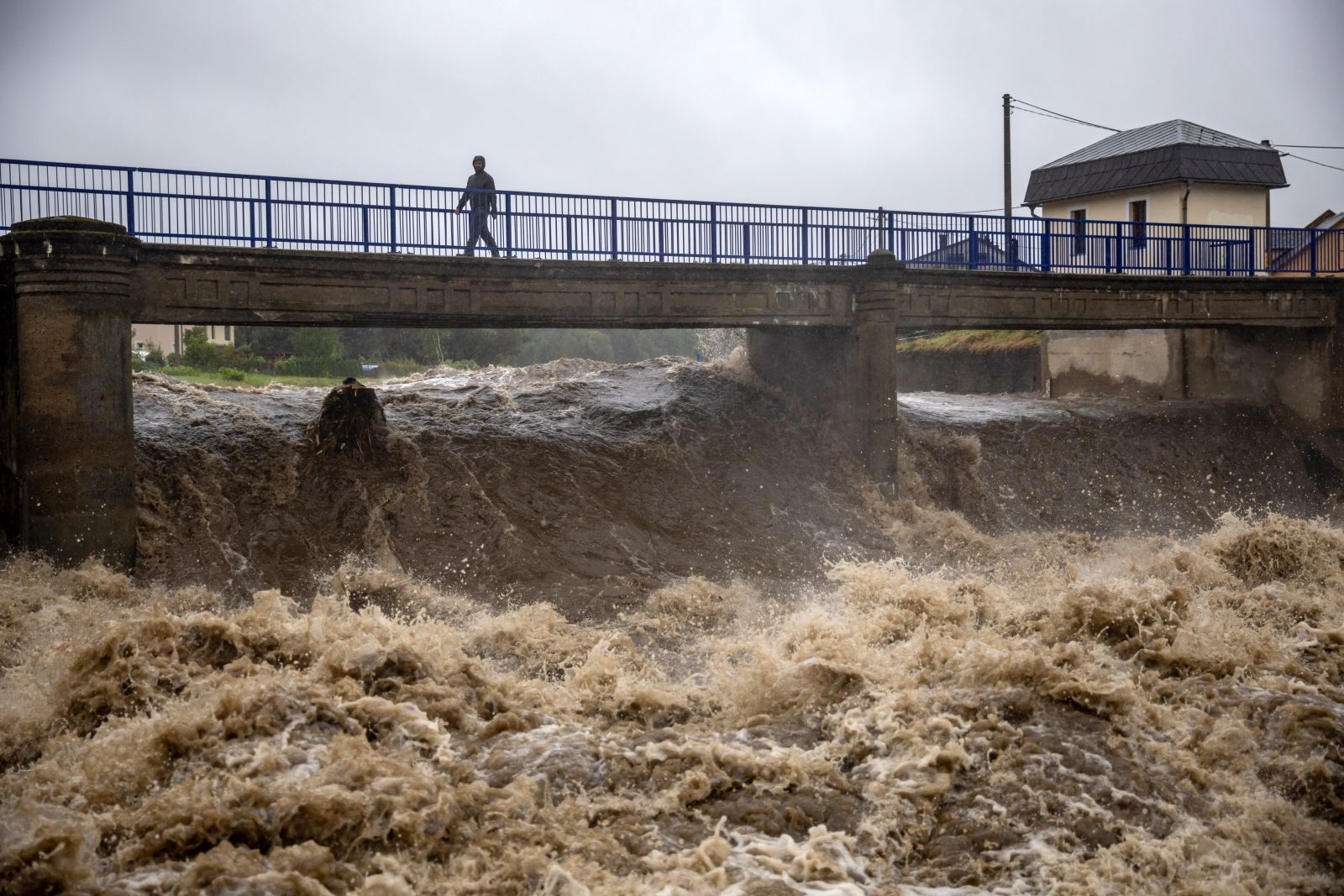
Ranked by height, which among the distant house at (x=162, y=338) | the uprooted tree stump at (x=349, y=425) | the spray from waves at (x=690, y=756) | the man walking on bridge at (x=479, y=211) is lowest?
the spray from waves at (x=690, y=756)

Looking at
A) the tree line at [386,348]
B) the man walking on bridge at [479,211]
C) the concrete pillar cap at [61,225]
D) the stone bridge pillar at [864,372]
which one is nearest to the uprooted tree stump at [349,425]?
the man walking on bridge at [479,211]

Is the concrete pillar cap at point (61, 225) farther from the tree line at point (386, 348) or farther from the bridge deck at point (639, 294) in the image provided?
the tree line at point (386, 348)

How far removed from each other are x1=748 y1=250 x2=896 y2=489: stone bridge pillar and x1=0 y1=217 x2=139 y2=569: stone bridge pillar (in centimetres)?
1118

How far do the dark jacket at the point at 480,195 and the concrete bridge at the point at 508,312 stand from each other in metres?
0.87

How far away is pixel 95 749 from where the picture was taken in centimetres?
905

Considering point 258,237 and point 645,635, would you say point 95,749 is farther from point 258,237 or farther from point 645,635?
point 258,237

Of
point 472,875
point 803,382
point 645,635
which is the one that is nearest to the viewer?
point 472,875

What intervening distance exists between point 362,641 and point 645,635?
185 inches

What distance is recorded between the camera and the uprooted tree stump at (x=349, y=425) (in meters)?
18.8

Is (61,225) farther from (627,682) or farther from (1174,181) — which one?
(1174,181)

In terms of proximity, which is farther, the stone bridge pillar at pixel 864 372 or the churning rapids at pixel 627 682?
the stone bridge pillar at pixel 864 372

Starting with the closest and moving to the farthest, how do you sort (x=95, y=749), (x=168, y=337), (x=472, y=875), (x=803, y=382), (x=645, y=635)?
1. (x=472, y=875)
2. (x=95, y=749)
3. (x=645, y=635)
4. (x=803, y=382)
5. (x=168, y=337)

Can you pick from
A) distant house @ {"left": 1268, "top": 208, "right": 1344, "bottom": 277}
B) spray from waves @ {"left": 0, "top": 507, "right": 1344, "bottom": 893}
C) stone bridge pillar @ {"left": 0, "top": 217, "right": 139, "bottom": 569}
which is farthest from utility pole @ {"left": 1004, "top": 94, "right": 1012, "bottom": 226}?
stone bridge pillar @ {"left": 0, "top": 217, "right": 139, "bottom": 569}

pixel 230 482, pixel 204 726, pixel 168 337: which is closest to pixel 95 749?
pixel 204 726
